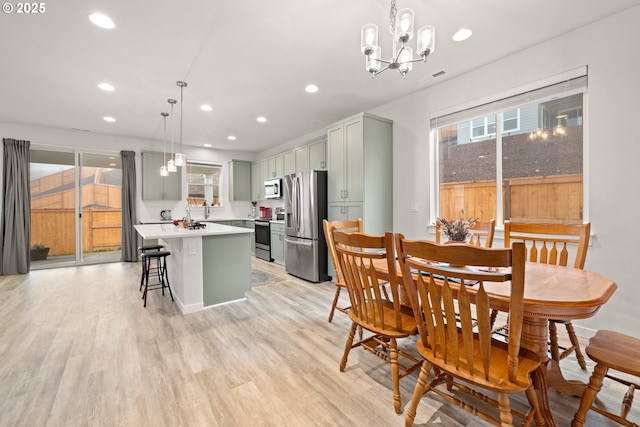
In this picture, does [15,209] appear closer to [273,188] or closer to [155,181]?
[155,181]

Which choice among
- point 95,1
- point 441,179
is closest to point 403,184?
point 441,179

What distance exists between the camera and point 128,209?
586 cm

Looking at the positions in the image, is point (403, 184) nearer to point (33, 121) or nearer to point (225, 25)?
point (225, 25)

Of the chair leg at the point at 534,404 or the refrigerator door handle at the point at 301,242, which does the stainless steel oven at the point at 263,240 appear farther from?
the chair leg at the point at 534,404

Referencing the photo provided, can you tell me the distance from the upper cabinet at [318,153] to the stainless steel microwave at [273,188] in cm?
106

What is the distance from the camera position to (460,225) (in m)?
1.81

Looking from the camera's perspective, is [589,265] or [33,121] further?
[33,121]

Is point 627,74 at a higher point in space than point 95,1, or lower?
lower

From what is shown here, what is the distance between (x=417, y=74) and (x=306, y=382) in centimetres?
333

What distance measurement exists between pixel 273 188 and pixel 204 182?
6.96 ft

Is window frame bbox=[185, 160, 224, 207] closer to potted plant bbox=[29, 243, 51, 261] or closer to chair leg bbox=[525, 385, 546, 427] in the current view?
potted plant bbox=[29, 243, 51, 261]

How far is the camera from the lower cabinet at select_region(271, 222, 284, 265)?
549 cm

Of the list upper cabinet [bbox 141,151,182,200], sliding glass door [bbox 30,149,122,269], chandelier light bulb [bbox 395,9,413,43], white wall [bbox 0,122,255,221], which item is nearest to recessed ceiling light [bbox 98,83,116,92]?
upper cabinet [bbox 141,151,182,200]

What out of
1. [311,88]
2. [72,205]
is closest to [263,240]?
[311,88]
